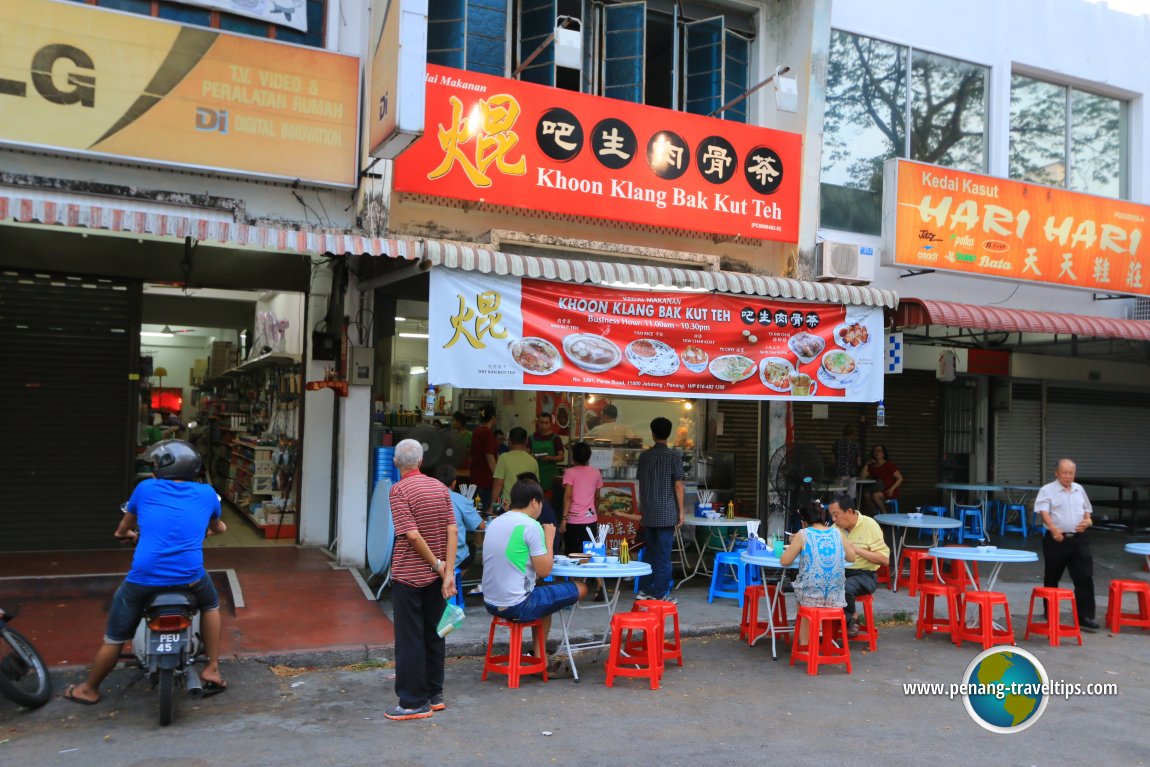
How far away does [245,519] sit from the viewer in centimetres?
1332

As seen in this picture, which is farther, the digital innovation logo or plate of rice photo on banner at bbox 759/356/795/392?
plate of rice photo on banner at bbox 759/356/795/392

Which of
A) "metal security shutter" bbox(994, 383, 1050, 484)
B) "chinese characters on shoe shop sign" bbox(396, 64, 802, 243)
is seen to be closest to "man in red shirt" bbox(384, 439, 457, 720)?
"chinese characters on shoe shop sign" bbox(396, 64, 802, 243)

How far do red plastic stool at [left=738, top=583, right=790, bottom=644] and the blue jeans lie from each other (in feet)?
3.25

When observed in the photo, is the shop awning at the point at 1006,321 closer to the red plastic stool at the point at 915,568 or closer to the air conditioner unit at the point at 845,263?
the air conditioner unit at the point at 845,263

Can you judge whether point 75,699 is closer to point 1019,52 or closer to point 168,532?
point 168,532

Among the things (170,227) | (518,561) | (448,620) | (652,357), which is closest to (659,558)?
(652,357)

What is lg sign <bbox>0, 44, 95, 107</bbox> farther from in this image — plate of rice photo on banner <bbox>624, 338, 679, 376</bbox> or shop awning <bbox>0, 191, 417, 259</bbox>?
plate of rice photo on banner <bbox>624, 338, 679, 376</bbox>

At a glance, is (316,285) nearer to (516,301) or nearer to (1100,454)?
(516,301)

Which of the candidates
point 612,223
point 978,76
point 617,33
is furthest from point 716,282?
point 978,76

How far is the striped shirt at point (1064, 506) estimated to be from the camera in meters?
9.15

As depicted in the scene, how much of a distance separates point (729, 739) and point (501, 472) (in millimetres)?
4878

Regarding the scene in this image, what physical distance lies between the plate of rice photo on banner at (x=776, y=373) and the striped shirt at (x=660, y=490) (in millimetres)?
1641

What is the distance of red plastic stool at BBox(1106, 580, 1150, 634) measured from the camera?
9.16 metres

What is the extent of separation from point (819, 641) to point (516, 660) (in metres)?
2.53
